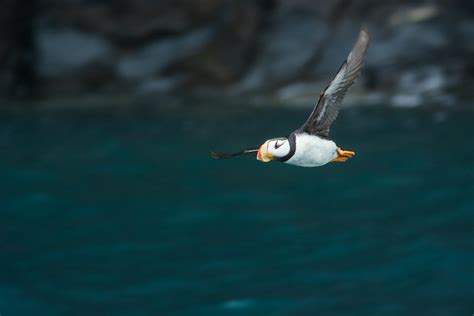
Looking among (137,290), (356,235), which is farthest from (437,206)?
(137,290)

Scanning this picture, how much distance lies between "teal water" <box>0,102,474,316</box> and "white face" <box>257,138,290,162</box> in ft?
7.43

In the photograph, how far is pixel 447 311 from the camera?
6234 millimetres

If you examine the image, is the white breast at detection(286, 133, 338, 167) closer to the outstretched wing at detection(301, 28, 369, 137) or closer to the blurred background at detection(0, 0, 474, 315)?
the outstretched wing at detection(301, 28, 369, 137)

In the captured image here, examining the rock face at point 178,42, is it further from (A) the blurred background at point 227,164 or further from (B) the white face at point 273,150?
(B) the white face at point 273,150

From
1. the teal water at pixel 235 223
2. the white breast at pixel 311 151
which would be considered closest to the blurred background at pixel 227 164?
the teal water at pixel 235 223

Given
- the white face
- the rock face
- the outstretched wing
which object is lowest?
the white face

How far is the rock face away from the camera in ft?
49.5

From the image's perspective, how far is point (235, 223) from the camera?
8352mm

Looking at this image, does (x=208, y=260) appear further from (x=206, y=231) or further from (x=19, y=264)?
(x=19, y=264)

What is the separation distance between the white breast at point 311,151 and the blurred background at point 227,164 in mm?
1957

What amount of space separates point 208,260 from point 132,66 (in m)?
8.72

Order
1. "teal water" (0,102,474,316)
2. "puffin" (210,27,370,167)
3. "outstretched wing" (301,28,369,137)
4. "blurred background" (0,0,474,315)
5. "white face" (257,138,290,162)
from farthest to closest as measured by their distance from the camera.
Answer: "blurred background" (0,0,474,315), "teal water" (0,102,474,316), "outstretched wing" (301,28,369,137), "puffin" (210,27,370,167), "white face" (257,138,290,162)

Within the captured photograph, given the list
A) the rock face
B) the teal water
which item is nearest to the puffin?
the teal water

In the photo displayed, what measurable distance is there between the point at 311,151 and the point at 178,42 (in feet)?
36.7
